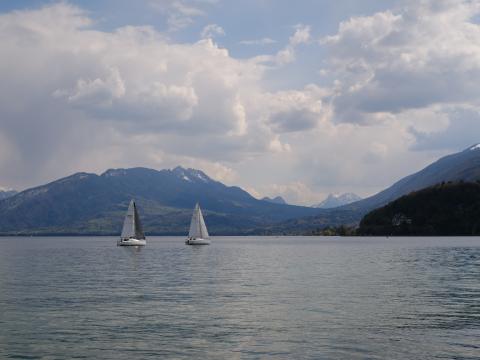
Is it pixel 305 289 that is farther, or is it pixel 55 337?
pixel 305 289

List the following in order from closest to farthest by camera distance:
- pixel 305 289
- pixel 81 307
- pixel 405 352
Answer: pixel 405 352, pixel 81 307, pixel 305 289

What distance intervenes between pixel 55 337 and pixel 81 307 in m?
15.8

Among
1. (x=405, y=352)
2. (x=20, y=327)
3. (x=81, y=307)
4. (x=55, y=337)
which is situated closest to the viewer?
(x=405, y=352)

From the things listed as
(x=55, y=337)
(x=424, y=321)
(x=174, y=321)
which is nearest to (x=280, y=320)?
(x=174, y=321)

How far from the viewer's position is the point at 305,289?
7488 centimetres

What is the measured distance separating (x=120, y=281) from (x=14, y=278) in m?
19.3

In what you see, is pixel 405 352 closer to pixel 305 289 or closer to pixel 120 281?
pixel 305 289

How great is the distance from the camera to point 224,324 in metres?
49.3

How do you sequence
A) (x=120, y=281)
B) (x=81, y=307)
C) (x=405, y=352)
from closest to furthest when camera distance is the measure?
1. (x=405, y=352)
2. (x=81, y=307)
3. (x=120, y=281)

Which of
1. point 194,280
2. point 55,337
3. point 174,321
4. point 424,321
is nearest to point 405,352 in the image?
point 424,321

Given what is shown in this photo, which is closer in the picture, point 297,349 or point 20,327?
point 297,349

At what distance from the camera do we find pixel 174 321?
1993 inches

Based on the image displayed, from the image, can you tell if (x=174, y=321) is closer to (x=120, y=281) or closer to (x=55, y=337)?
(x=55, y=337)

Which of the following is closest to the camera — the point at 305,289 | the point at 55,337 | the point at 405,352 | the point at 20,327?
the point at 405,352
